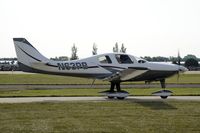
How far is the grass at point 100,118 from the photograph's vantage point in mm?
11570

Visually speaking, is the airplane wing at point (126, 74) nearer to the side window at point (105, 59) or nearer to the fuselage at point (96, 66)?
the fuselage at point (96, 66)

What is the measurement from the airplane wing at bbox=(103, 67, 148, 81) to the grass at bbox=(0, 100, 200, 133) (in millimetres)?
3237

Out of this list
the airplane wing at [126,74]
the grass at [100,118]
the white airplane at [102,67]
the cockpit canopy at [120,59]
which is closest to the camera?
the grass at [100,118]

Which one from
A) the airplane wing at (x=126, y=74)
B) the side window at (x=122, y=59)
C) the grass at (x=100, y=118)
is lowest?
the grass at (x=100, y=118)

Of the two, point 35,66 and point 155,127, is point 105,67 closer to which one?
point 35,66

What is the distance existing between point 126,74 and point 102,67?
1.90m

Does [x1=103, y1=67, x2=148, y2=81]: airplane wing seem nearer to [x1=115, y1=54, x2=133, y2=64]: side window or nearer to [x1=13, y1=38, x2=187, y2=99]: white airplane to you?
[x1=13, y1=38, x2=187, y2=99]: white airplane

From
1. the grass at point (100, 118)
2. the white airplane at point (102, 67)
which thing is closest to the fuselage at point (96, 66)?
the white airplane at point (102, 67)

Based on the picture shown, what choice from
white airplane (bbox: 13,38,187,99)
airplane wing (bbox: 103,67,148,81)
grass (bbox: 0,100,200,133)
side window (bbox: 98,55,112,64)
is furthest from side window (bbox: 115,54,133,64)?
grass (bbox: 0,100,200,133)

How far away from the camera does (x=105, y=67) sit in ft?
73.4

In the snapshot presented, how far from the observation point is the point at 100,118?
44.6ft

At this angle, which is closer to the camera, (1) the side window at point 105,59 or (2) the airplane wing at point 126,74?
(2) the airplane wing at point 126,74

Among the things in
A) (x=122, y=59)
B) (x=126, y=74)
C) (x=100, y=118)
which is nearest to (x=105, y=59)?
(x=122, y=59)

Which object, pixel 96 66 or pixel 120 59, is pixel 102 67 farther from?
pixel 120 59
